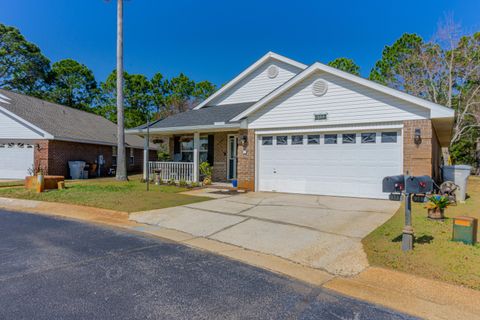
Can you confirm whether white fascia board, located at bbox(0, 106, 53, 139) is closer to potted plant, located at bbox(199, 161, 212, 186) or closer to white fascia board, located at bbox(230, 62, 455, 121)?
potted plant, located at bbox(199, 161, 212, 186)

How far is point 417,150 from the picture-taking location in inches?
352

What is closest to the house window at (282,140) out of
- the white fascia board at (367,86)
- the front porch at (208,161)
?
the white fascia board at (367,86)

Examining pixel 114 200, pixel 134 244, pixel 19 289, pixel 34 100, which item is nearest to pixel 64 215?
pixel 114 200

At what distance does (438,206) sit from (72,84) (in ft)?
146

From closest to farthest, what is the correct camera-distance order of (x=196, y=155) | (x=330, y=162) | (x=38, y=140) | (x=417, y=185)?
1. (x=417, y=185)
2. (x=330, y=162)
3. (x=196, y=155)
4. (x=38, y=140)

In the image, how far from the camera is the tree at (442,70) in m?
23.0

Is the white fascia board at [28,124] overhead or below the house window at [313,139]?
overhead

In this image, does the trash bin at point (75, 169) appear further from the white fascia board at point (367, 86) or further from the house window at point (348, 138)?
the house window at point (348, 138)

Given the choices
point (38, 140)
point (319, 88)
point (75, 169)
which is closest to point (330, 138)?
point (319, 88)

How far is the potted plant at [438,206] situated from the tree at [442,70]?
2154cm

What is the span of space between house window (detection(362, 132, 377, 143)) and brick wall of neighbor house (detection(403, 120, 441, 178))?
0.94 meters

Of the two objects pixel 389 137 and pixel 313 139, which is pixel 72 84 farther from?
pixel 389 137

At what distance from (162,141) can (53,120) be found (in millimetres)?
8192

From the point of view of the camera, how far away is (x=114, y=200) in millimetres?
9406
